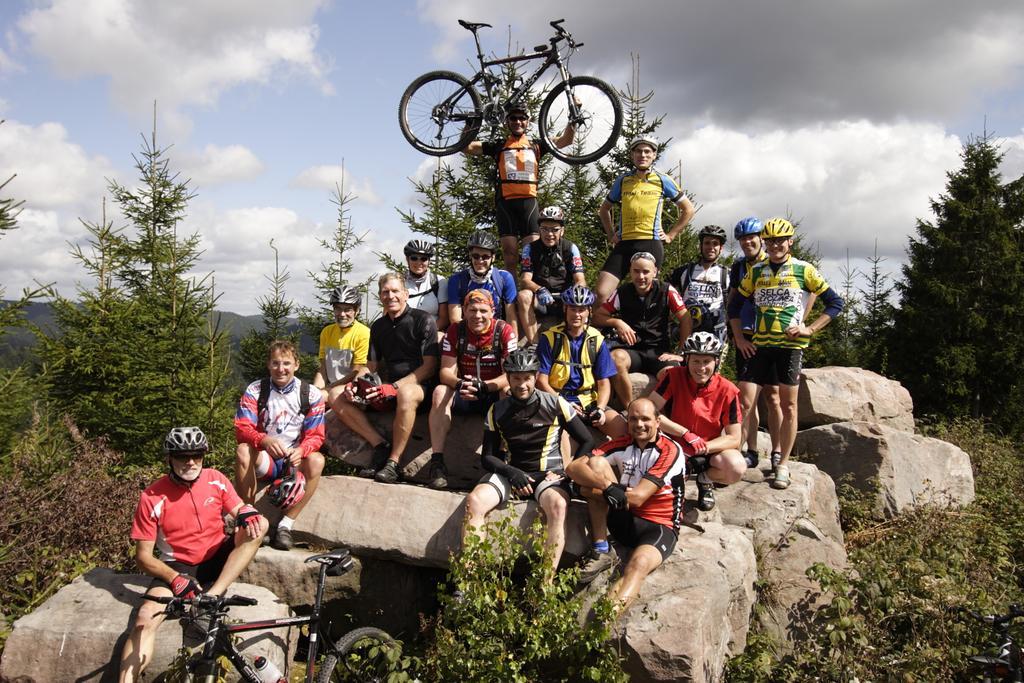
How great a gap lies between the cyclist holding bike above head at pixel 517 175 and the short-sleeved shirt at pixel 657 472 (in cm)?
381

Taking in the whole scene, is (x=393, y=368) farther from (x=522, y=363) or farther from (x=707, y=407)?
(x=707, y=407)

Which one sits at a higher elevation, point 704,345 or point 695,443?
point 704,345

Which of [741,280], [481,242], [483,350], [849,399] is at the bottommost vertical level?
[849,399]

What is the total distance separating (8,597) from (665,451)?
6489 mm

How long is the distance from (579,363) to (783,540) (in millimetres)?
2674

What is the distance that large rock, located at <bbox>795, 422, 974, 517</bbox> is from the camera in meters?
9.15

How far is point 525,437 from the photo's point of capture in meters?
6.05

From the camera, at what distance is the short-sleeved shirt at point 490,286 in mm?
8078

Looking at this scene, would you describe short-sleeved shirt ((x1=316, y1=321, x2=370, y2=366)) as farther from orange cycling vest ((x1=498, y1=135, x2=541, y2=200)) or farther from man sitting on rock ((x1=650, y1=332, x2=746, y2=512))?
man sitting on rock ((x1=650, y1=332, x2=746, y2=512))

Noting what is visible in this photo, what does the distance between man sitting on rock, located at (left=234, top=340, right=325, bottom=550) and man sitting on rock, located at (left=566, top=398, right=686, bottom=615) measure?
2.46 metres

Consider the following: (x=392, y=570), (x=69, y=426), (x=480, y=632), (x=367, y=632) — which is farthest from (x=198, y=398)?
(x=480, y=632)

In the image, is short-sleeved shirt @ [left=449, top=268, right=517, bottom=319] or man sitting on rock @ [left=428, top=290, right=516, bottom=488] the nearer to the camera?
man sitting on rock @ [left=428, top=290, right=516, bottom=488]

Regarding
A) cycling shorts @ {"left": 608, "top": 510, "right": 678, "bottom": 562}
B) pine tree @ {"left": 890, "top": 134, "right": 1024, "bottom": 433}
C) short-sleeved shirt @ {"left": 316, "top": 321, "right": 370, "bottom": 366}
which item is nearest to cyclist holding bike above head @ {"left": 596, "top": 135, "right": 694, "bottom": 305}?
short-sleeved shirt @ {"left": 316, "top": 321, "right": 370, "bottom": 366}

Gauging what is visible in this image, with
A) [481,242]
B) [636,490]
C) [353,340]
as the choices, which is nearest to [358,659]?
[636,490]
